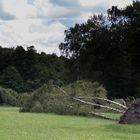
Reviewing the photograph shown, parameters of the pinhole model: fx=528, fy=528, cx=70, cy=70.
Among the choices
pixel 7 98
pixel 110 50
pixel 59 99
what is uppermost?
pixel 110 50

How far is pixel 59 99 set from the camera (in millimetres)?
35312

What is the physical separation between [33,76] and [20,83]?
3.01 meters

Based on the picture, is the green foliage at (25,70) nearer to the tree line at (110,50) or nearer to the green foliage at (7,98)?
the tree line at (110,50)

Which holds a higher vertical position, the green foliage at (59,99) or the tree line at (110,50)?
the tree line at (110,50)

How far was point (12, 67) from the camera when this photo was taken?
77.9m

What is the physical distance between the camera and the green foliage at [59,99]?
35062 mm

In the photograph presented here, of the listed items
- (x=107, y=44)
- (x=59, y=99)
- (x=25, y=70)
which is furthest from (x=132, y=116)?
(x=25, y=70)

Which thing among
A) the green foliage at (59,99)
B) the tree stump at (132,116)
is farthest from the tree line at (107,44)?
the tree stump at (132,116)

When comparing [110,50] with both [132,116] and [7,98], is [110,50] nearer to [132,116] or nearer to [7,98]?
[7,98]

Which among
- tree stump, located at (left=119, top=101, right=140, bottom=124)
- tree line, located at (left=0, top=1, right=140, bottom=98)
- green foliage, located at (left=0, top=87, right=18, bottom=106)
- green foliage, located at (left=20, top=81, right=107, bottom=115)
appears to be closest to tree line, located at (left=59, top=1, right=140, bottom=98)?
tree line, located at (left=0, top=1, right=140, bottom=98)

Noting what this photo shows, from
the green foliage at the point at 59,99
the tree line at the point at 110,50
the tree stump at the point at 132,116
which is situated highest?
the tree line at the point at 110,50

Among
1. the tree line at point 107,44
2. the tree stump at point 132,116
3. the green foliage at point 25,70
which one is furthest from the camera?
the green foliage at point 25,70

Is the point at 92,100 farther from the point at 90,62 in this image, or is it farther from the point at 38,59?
the point at 38,59

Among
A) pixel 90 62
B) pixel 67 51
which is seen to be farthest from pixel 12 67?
pixel 90 62
